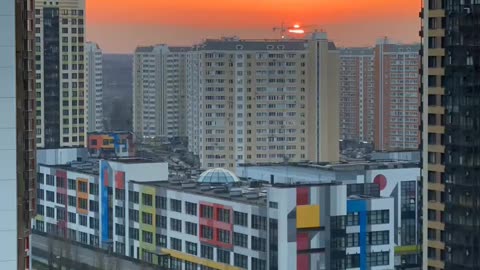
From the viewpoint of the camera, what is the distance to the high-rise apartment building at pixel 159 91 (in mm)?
10219

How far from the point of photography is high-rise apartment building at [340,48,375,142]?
9633mm

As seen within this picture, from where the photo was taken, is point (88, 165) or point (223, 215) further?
point (88, 165)

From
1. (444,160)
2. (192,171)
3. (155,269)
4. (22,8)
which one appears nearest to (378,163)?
(192,171)

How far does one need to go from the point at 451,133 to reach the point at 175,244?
2635 mm

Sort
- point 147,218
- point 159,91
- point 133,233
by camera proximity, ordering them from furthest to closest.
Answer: point 159,91 → point 133,233 → point 147,218

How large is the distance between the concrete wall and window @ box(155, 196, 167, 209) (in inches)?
A: 173

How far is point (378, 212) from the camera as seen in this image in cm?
594

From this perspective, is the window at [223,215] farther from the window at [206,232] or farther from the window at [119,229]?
the window at [119,229]

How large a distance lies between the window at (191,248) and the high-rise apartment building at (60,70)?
2860mm

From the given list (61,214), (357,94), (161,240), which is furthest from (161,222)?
(357,94)

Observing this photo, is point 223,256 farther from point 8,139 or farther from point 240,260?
point 8,139

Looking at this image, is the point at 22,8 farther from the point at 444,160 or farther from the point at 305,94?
the point at 305,94

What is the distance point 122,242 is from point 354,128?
3379 mm

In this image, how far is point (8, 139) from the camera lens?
199 cm
